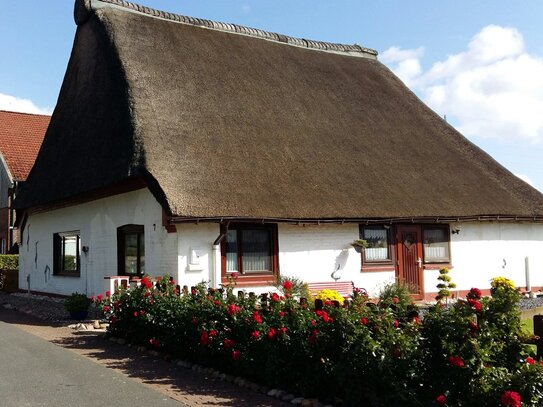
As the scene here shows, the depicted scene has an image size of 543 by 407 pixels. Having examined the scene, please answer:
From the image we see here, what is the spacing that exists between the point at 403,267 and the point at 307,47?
34.8 ft

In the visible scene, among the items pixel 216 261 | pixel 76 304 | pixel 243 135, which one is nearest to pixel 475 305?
pixel 216 261

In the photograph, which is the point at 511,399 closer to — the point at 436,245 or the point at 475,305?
the point at 475,305

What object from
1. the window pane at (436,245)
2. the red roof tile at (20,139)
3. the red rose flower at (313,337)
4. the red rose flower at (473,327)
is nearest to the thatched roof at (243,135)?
the window pane at (436,245)

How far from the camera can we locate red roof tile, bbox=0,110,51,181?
30.7 meters

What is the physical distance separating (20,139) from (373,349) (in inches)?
1208

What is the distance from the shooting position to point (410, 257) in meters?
18.0

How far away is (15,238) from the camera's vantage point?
3141cm

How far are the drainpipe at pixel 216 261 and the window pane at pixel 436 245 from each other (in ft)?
22.1

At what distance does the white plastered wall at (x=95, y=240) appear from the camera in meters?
15.1

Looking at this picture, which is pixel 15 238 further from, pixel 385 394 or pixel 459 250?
pixel 385 394

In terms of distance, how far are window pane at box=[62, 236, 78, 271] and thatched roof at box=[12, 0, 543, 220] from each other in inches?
59.8

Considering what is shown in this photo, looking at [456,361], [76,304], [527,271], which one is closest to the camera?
[456,361]

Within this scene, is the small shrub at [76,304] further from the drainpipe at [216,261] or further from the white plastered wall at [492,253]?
the white plastered wall at [492,253]

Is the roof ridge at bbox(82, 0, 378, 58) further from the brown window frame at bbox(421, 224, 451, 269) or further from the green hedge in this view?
the green hedge
